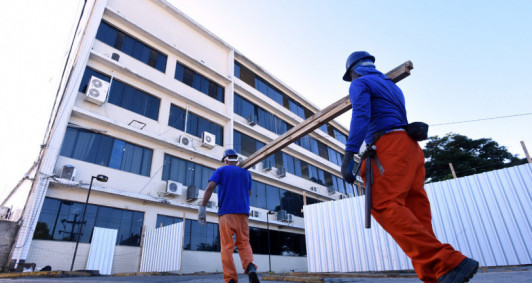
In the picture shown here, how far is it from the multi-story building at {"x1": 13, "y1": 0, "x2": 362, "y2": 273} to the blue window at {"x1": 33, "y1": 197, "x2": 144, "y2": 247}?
1.3 inches

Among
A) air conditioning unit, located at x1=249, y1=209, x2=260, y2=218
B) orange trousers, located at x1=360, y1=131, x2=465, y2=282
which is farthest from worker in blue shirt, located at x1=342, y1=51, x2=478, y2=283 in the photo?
air conditioning unit, located at x1=249, y1=209, x2=260, y2=218

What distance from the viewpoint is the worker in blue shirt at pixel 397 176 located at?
4.49ft

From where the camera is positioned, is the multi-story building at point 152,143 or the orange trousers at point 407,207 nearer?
the orange trousers at point 407,207

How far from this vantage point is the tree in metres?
26.9

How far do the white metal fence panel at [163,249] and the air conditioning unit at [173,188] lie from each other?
75.5 inches

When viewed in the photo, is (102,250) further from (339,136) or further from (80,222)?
(339,136)

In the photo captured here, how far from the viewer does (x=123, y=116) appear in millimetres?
12242

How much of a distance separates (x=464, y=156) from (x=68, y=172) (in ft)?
106

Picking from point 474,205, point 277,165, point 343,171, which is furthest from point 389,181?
point 277,165

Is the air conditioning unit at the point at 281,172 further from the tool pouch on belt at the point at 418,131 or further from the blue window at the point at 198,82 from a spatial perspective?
the tool pouch on belt at the point at 418,131

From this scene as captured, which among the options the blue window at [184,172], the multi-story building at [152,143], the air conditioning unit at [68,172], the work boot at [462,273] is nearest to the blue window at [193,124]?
the multi-story building at [152,143]

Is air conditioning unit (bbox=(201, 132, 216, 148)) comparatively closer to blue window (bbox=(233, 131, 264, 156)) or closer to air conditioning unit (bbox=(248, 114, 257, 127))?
blue window (bbox=(233, 131, 264, 156))

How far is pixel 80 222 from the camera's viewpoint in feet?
31.8

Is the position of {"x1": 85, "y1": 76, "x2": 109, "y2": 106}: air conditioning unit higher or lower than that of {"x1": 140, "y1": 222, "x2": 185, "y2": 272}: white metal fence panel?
higher
